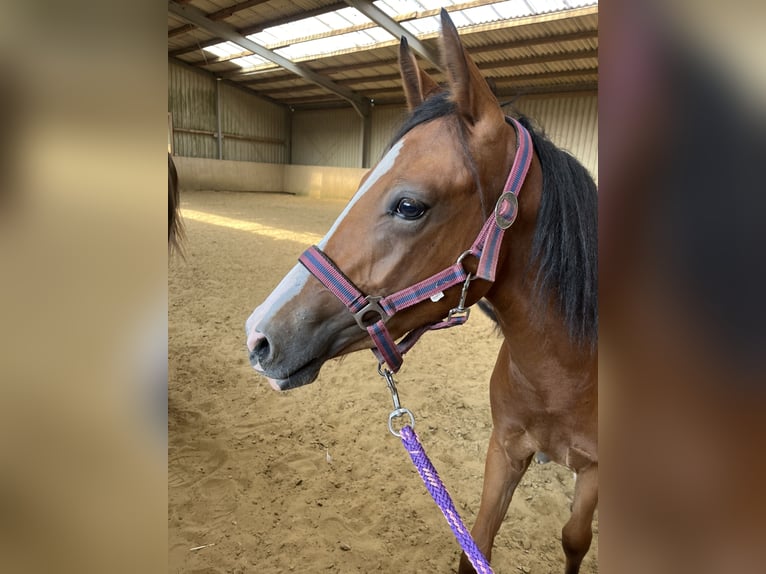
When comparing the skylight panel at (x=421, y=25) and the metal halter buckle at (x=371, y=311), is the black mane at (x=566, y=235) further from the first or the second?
the skylight panel at (x=421, y=25)

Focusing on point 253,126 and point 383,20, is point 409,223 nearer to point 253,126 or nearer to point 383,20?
point 383,20

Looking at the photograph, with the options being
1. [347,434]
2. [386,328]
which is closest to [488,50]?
[347,434]

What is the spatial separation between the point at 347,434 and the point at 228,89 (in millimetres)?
22179

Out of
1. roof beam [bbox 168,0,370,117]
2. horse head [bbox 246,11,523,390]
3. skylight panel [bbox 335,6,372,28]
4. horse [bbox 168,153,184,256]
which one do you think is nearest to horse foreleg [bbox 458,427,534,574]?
horse head [bbox 246,11,523,390]

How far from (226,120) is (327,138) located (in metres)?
4.96

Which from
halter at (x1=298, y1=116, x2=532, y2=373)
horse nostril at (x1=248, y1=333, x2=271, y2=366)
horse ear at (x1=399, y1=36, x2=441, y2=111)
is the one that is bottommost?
horse nostril at (x1=248, y1=333, x2=271, y2=366)

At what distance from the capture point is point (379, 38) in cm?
1349

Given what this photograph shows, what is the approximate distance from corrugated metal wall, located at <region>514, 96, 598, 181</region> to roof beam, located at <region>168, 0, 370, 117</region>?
7.81 metres

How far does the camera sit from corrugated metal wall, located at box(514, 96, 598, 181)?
579 inches

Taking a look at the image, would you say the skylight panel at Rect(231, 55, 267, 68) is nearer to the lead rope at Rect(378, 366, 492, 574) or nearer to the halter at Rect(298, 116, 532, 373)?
the halter at Rect(298, 116, 532, 373)

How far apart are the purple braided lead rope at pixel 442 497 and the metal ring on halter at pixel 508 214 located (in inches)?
22.9

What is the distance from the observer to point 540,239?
122 cm
